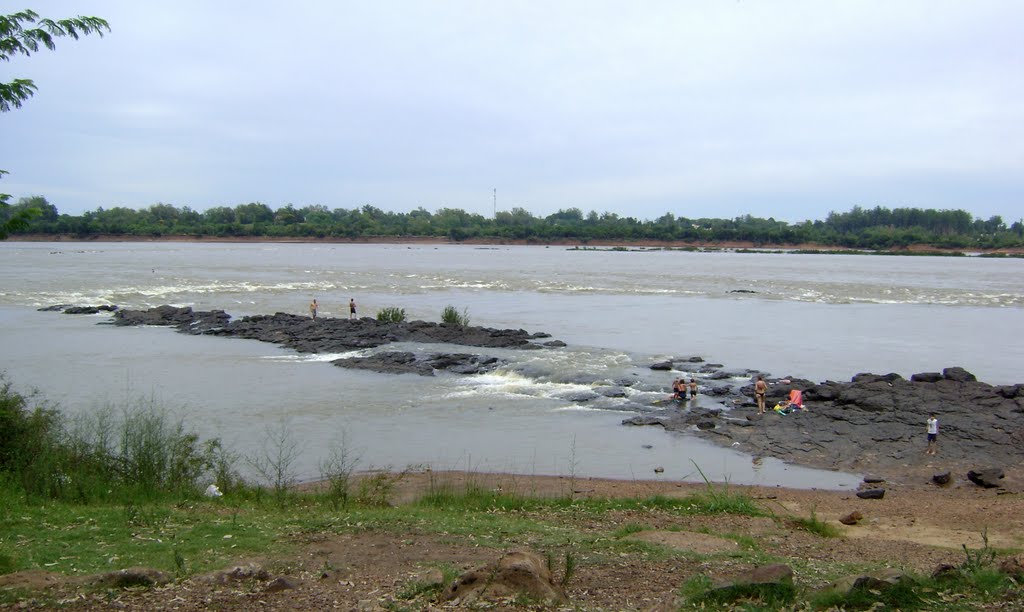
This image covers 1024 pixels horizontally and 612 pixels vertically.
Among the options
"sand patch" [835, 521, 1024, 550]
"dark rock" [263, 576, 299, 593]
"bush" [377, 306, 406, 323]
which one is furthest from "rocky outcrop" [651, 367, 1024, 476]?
"bush" [377, 306, 406, 323]

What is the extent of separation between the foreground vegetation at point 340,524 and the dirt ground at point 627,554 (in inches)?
3.4

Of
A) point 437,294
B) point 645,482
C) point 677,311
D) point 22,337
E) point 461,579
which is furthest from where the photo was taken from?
point 437,294

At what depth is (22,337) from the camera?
3500 centimetres

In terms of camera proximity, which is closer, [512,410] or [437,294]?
[512,410]

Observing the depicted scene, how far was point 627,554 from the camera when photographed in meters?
8.88

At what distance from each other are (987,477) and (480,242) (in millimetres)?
178017

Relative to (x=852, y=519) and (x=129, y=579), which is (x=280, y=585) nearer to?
(x=129, y=579)

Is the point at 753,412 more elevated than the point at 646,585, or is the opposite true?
the point at 646,585

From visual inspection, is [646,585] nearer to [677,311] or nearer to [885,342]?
[885,342]

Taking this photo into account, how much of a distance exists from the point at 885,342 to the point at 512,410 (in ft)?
74.9

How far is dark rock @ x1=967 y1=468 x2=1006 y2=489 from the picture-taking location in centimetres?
1596

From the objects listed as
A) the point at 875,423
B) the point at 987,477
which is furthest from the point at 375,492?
the point at 875,423

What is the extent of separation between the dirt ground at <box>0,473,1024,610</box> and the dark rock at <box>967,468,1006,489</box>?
25 centimetres

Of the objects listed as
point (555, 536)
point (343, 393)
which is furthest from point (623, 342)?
point (555, 536)
